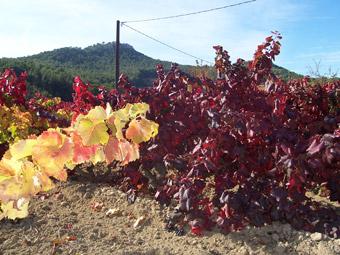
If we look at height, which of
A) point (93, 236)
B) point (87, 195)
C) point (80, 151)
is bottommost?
point (93, 236)

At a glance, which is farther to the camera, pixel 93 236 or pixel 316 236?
pixel 93 236

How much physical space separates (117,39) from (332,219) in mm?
15490

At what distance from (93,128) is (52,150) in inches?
6.8

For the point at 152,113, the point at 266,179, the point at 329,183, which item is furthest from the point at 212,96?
the point at 329,183

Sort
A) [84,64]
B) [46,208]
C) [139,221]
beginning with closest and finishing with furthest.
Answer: [139,221] → [46,208] → [84,64]

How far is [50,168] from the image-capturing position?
1530 millimetres

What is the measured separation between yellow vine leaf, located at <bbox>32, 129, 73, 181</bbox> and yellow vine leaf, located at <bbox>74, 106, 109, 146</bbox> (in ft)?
0.28

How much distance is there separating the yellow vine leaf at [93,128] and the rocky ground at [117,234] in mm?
1551

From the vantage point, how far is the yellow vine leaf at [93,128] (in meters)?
1.44

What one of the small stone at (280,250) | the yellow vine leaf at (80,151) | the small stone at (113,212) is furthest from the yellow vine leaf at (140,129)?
the small stone at (113,212)

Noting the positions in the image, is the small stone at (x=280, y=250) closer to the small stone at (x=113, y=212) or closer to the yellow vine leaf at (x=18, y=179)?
the small stone at (x=113, y=212)

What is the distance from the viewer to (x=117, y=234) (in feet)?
10.3

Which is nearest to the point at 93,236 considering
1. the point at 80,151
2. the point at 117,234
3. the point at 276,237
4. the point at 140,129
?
the point at 117,234

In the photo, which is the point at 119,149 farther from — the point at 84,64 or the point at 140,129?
the point at 84,64
